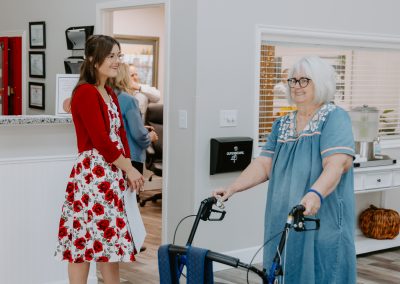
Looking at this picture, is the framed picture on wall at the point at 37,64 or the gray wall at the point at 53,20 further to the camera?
the framed picture on wall at the point at 37,64

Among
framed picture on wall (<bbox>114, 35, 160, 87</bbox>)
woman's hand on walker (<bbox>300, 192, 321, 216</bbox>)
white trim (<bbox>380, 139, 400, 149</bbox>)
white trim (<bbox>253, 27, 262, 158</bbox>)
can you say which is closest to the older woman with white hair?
woman's hand on walker (<bbox>300, 192, 321, 216</bbox>)

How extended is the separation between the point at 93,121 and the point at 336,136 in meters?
1.22

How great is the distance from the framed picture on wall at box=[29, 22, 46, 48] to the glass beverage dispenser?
3.02 metres

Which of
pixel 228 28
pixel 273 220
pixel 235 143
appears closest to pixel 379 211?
pixel 235 143

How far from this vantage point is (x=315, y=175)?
2822 mm

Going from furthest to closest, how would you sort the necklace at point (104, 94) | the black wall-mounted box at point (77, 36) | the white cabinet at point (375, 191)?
the black wall-mounted box at point (77, 36) → the white cabinet at point (375, 191) → the necklace at point (104, 94)

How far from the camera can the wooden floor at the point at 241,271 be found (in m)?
4.73

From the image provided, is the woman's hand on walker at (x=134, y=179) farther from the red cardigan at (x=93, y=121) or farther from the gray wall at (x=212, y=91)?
the gray wall at (x=212, y=91)

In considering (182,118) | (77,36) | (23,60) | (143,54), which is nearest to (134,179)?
(182,118)

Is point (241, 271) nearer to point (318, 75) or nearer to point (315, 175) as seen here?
point (315, 175)

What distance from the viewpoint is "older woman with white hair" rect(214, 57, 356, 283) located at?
279cm

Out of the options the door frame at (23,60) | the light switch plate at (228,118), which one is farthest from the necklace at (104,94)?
the door frame at (23,60)

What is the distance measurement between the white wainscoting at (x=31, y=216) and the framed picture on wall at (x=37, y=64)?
9.40ft

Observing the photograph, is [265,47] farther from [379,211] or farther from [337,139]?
[337,139]
